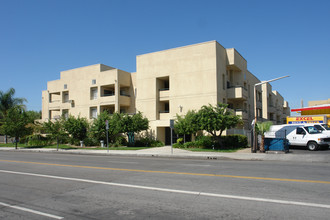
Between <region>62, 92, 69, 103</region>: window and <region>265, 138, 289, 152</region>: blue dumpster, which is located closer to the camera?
<region>265, 138, 289, 152</region>: blue dumpster

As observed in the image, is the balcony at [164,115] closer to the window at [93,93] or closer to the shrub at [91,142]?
the shrub at [91,142]

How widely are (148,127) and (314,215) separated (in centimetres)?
2569

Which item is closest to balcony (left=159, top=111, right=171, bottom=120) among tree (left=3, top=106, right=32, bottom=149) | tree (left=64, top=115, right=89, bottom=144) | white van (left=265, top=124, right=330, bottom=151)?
tree (left=64, top=115, right=89, bottom=144)

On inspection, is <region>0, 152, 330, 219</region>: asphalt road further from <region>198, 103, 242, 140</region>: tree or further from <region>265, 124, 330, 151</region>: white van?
<region>265, 124, 330, 151</region>: white van

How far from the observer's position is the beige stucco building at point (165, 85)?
95.7 feet

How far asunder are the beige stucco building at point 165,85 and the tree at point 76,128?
3.34m

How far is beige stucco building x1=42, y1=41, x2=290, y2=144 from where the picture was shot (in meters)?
29.2

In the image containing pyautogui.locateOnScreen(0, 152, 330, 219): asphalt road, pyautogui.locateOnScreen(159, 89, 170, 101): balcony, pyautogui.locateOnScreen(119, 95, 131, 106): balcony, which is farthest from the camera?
pyautogui.locateOnScreen(119, 95, 131, 106): balcony

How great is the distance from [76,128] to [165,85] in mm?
12242

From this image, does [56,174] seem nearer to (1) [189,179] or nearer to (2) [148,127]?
(1) [189,179]

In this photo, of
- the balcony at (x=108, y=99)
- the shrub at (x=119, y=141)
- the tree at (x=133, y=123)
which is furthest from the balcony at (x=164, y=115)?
the balcony at (x=108, y=99)

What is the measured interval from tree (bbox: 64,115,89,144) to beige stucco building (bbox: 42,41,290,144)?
131 inches

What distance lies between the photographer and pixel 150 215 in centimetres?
551

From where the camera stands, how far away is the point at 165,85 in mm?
34188
